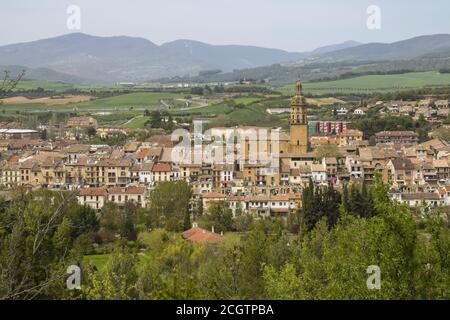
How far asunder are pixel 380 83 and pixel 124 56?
175 feet

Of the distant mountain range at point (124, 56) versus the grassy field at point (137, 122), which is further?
the distant mountain range at point (124, 56)

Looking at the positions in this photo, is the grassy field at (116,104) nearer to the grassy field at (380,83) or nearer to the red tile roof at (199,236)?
the grassy field at (380,83)

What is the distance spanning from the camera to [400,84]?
61.9m

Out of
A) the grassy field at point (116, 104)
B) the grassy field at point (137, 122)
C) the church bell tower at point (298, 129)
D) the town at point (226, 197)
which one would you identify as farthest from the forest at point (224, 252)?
the grassy field at point (116, 104)

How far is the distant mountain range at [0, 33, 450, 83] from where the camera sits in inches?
3814

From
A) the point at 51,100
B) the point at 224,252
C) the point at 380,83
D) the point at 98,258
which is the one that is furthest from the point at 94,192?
the point at 380,83

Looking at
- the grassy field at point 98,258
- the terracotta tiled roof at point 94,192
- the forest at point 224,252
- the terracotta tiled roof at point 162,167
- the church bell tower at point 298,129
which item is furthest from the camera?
the church bell tower at point 298,129

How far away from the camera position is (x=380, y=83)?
213 feet

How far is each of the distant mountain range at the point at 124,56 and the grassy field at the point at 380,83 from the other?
27.0 metres

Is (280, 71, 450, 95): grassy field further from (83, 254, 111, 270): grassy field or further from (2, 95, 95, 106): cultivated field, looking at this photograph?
(83, 254, 111, 270): grassy field

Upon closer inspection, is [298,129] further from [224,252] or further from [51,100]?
[51,100]

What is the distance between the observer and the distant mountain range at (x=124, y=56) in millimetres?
96875
